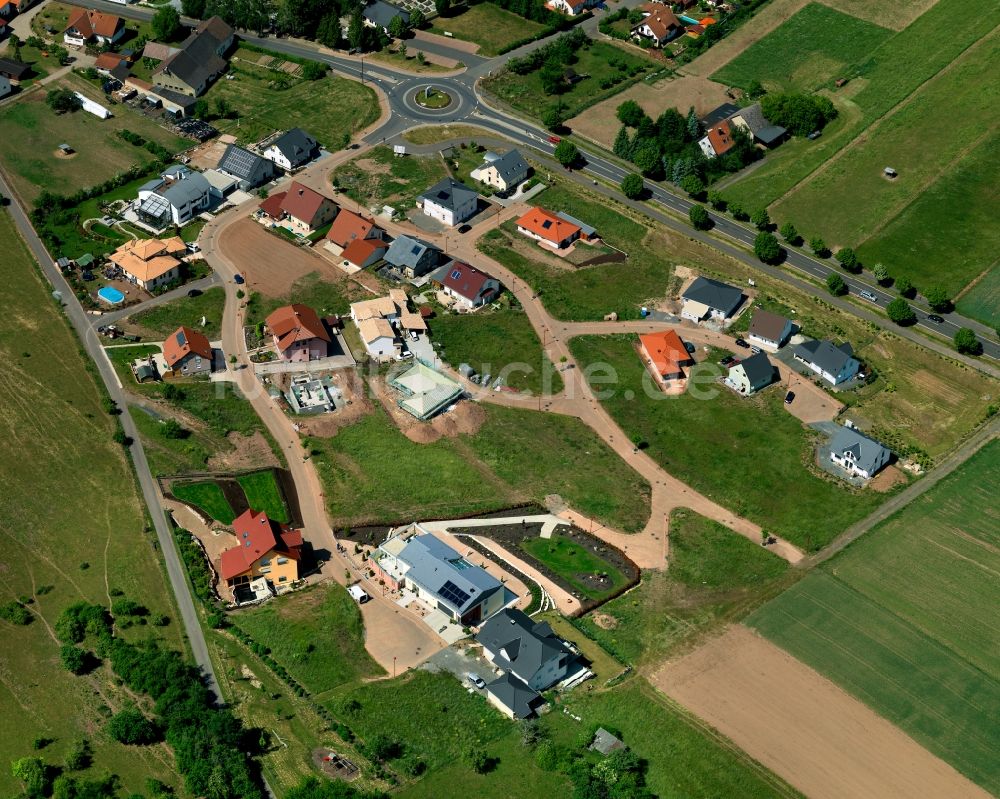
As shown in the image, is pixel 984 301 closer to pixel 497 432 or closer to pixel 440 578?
pixel 497 432

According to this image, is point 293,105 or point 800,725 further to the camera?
point 293,105

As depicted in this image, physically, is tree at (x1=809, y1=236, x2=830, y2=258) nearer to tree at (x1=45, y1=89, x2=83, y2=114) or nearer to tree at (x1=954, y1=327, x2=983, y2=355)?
tree at (x1=954, y1=327, x2=983, y2=355)

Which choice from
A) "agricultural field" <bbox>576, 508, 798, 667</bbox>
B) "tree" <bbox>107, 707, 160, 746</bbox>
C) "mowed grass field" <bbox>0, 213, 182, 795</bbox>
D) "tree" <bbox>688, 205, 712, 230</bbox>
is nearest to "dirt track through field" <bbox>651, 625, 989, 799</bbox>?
"agricultural field" <bbox>576, 508, 798, 667</bbox>

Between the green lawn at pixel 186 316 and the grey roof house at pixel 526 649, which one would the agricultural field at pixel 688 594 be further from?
the green lawn at pixel 186 316

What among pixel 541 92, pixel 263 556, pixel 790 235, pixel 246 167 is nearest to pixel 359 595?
pixel 263 556

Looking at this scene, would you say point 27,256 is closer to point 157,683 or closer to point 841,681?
point 157,683

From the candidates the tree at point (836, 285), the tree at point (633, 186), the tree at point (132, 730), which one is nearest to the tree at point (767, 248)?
the tree at point (836, 285)
